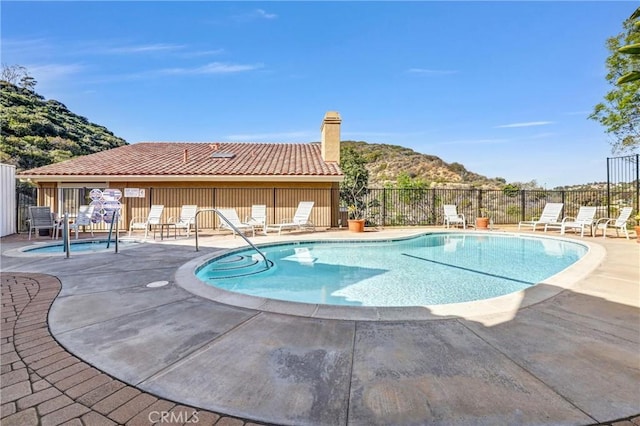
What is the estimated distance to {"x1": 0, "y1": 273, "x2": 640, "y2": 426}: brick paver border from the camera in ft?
5.40

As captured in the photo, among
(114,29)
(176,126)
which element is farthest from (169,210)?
(176,126)

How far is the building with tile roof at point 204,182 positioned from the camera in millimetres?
13023

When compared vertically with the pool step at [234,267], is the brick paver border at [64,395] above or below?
above

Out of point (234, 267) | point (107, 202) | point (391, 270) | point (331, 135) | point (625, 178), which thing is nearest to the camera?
point (234, 267)

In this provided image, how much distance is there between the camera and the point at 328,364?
87.0 inches

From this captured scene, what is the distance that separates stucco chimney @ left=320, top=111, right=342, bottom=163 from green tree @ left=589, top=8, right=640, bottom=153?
39.4 ft

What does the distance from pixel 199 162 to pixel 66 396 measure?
14.3 meters

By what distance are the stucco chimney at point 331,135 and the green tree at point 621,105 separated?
39.4 ft

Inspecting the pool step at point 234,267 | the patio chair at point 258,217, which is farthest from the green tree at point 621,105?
the pool step at point 234,267

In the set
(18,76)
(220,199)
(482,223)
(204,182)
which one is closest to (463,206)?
(482,223)

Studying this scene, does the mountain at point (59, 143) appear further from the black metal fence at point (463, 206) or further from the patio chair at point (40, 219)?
the patio chair at point (40, 219)

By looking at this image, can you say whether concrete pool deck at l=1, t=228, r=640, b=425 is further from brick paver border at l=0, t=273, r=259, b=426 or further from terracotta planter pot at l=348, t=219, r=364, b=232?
terracotta planter pot at l=348, t=219, r=364, b=232

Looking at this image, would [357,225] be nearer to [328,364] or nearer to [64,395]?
[328,364]

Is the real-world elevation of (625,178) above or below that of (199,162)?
below
